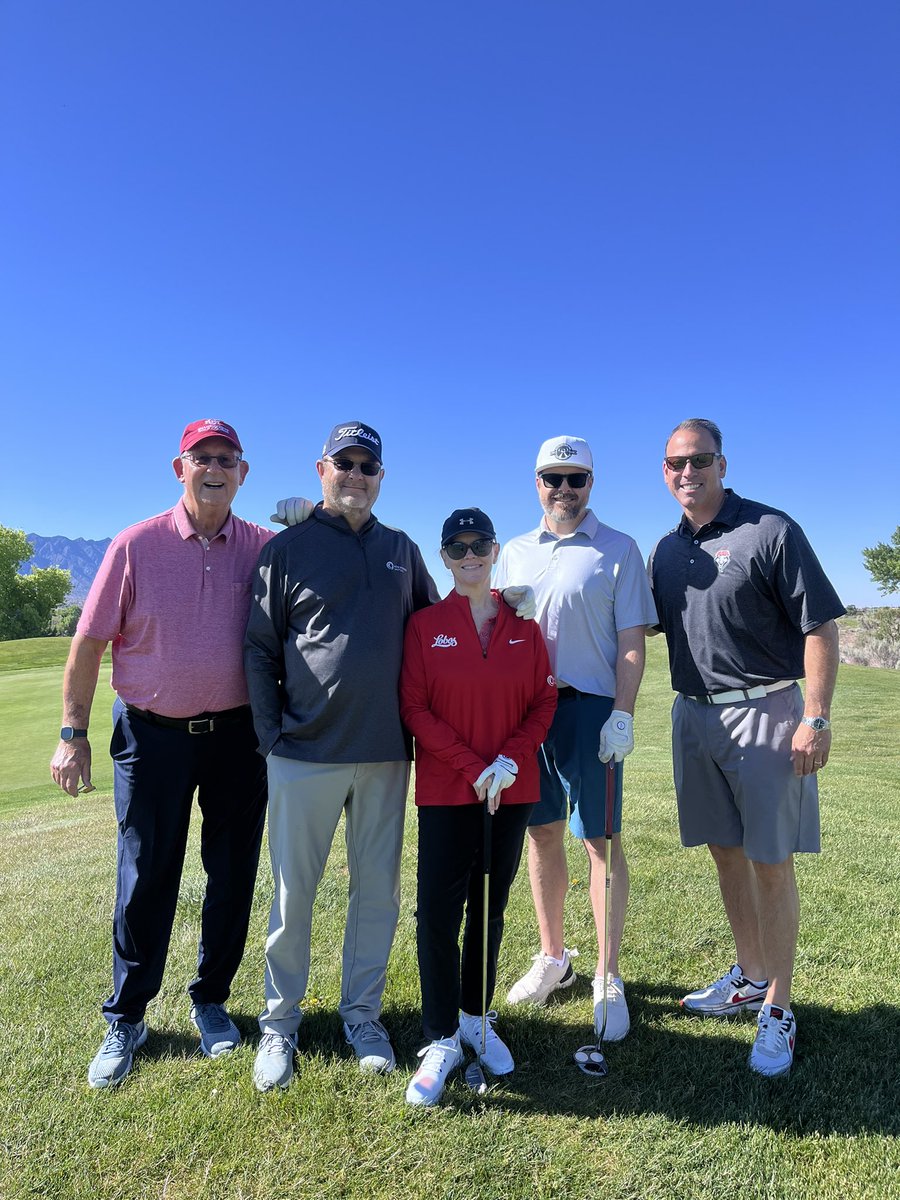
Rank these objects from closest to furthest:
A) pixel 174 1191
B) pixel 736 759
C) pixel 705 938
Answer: pixel 174 1191 < pixel 736 759 < pixel 705 938

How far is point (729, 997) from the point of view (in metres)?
4.05

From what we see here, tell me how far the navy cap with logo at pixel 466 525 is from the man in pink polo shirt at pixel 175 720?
1.03 m

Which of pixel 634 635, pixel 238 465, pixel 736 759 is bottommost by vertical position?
pixel 736 759

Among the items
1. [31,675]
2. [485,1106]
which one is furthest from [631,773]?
[31,675]

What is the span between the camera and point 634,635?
3.92 meters

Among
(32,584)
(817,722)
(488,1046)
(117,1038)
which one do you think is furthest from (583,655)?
(32,584)

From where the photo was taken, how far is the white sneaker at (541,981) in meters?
4.07

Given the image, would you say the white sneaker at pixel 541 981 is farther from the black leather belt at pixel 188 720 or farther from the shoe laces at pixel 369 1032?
the black leather belt at pixel 188 720

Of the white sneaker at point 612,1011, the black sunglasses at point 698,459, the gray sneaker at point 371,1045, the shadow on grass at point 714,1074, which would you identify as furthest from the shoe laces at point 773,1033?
the black sunglasses at point 698,459

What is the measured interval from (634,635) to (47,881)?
16.8 feet

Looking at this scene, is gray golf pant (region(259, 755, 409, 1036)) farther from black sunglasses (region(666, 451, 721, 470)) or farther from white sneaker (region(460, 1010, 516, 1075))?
black sunglasses (region(666, 451, 721, 470))

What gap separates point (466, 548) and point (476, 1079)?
2316 mm

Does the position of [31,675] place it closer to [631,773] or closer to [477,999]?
Answer: [631,773]

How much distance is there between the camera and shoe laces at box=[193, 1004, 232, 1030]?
12.2 feet
